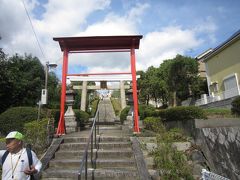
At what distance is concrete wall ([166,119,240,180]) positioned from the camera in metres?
5.29

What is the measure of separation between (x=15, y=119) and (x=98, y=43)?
4243mm

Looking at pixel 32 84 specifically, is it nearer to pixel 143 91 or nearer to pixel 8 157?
pixel 8 157

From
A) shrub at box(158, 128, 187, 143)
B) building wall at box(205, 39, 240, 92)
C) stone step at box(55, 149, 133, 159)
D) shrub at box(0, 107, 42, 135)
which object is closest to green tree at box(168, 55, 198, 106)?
building wall at box(205, 39, 240, 92)

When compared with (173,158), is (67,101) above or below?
above

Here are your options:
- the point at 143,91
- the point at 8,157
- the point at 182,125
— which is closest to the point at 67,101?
the point at 182,125

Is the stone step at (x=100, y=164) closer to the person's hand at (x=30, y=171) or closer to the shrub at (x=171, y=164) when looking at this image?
the shrub at (x=171, y=164)

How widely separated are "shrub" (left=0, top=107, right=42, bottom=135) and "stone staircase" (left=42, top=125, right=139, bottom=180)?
2004mm

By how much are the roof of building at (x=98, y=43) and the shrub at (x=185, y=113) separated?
2.97 metres

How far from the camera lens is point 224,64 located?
19656 millimetres

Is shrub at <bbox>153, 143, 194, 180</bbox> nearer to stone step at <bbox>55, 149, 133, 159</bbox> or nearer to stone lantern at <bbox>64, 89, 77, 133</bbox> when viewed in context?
stone step at <bbox>55, 149, 133, 159</bbox>

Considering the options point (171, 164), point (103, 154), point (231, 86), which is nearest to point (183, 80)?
point (231, 86)

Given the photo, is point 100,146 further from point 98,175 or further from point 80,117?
point 80,117

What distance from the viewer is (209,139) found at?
6020mm

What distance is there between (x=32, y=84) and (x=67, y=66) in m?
9.23
